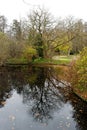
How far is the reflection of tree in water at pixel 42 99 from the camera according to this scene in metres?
12.5

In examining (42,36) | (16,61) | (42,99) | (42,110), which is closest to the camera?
(42,110)

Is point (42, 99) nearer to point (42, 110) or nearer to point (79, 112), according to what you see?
point (42, 110)

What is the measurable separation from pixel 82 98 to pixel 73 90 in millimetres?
2419

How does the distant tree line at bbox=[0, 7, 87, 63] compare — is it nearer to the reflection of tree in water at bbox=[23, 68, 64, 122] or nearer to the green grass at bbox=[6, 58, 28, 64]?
the green grass at bbox=[6, 58, 28, 64]

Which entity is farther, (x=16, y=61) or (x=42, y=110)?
(x=16, y=61)

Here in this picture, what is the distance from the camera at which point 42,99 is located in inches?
611

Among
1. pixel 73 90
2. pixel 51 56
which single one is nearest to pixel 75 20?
pixel 51 56

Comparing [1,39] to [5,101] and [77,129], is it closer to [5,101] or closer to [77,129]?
[5,101]

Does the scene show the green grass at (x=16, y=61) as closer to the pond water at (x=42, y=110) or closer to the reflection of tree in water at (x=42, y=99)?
the reflection of tree in water at (x=42, y=99)

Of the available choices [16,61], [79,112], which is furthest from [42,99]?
[16,61]

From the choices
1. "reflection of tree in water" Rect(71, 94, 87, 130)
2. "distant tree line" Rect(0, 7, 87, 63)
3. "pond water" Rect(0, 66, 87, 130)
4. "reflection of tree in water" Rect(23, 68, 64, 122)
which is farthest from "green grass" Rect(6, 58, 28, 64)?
"reflection of tree in water" Rect(71, 94, 87, 130)

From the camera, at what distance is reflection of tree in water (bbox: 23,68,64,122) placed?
12477 millimetres

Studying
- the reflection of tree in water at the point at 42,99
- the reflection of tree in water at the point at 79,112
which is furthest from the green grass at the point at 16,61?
the reflection of tree in water at the point at 79,112

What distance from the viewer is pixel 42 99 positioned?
15.5 metres
